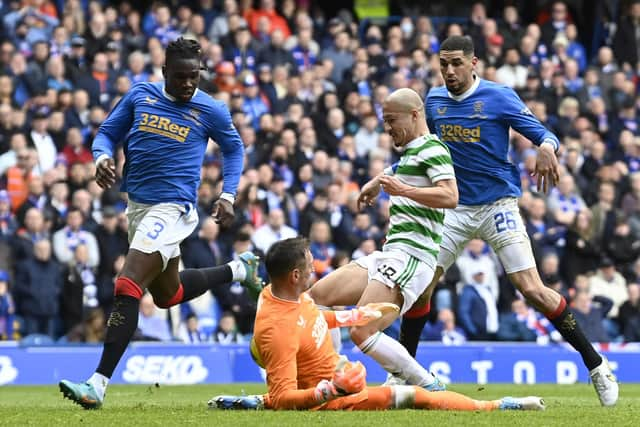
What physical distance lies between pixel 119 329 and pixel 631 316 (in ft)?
37.3

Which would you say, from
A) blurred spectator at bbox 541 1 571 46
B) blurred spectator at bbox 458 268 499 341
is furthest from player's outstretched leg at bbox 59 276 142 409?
blurred spectator at bbox 541 1 571 46

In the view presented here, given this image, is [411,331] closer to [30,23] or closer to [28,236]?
[28,236]

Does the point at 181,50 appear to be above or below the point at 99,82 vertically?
above

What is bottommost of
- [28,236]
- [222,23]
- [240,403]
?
[240,403]

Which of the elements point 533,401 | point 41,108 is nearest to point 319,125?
point 41,108

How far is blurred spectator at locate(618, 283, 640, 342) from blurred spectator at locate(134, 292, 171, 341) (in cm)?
672

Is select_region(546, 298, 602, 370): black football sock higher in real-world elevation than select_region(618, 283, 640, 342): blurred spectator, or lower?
higher

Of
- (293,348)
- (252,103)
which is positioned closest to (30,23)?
(252,103)

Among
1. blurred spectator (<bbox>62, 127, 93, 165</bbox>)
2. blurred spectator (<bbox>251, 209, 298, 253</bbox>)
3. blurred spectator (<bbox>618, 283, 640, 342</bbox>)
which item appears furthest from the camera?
blurred spectator (<bbox>618, 283, 640, 342</bbox>)

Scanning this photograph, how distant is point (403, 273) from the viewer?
32.8 feet

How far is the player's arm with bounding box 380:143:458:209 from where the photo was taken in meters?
9.63

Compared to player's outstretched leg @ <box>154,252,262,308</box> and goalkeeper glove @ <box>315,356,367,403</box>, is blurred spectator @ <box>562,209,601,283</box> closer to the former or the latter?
player's outstretched leg @ <box>154,252,262,308</box>

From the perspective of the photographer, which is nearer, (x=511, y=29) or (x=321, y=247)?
(x=321, y=247)

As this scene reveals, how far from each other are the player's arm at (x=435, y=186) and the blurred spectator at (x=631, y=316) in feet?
35.2
